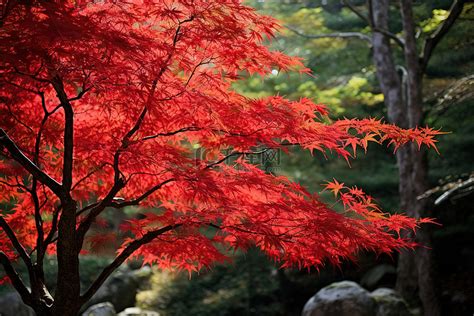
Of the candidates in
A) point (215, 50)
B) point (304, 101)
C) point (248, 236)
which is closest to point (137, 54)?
point (215, 50)

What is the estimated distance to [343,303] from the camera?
783cm

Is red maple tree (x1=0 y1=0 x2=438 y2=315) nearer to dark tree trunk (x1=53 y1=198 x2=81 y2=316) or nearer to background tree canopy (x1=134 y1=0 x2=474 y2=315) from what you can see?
dark tree trunk (x1=53 y1=198 x2=81 y2=316)

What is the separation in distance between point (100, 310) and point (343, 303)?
3.83 metres

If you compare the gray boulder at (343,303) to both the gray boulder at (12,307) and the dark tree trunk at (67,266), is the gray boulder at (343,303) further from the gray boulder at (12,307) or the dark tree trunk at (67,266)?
the dark tree trunk at (67,266)

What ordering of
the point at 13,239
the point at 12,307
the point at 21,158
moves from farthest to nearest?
the point at 12,307, the point at 13,239, the point at 21,158

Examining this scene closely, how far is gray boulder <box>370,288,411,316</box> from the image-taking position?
25.7ft

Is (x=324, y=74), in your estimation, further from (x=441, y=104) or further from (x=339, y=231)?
(x=339, y=231)

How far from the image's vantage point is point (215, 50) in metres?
3.80

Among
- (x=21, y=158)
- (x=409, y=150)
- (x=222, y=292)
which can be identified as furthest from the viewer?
(x=222, y=292)

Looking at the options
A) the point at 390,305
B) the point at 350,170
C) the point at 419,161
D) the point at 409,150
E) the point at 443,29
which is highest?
the point at 443,29

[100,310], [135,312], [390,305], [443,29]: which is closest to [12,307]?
[100,310]

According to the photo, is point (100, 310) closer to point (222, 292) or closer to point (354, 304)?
point (222, 292)

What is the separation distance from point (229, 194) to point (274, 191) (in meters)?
0.31

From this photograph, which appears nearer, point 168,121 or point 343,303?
point 168,121
